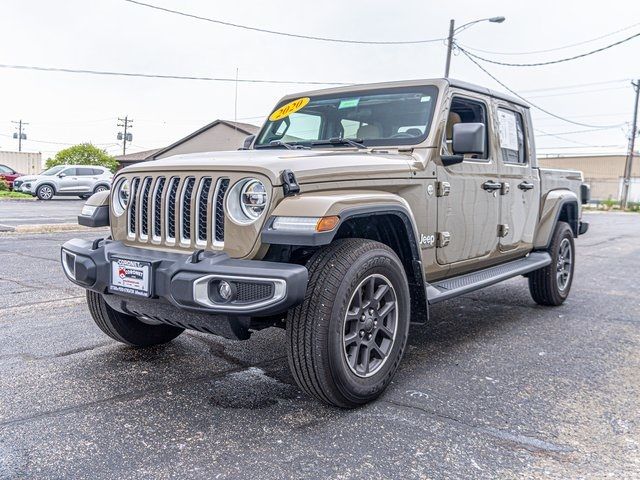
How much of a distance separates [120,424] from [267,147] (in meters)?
2.44

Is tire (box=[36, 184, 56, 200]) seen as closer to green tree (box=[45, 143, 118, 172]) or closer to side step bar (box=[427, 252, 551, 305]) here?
green tree (box=[45, 143, 118, 172])

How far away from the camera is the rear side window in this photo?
5121 millimetres

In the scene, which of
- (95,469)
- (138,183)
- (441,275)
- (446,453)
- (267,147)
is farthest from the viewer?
(267,147)

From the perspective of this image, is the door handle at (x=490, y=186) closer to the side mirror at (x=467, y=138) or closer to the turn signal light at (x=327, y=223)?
the side mirror at (x=467, y=138)

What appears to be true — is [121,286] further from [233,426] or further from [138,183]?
[233,426]

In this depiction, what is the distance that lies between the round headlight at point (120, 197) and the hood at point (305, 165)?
3.8 inches

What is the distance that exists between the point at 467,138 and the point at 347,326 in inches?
61.5

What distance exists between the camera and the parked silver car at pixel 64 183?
23.7 meters

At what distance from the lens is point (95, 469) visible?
8.11 feet

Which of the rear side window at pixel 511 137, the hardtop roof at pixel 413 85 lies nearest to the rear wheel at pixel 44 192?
the hardtop roof at pixel 413 85

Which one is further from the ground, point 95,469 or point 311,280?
point 311,280

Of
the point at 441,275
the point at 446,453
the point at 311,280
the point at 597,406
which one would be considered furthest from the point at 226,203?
the point at 597,406

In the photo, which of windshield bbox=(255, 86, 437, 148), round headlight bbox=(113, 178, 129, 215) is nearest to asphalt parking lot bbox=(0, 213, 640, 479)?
round headlight bbox=(113, 178, 129, 215)

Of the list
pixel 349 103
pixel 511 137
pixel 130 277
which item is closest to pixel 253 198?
pixel 130 277
